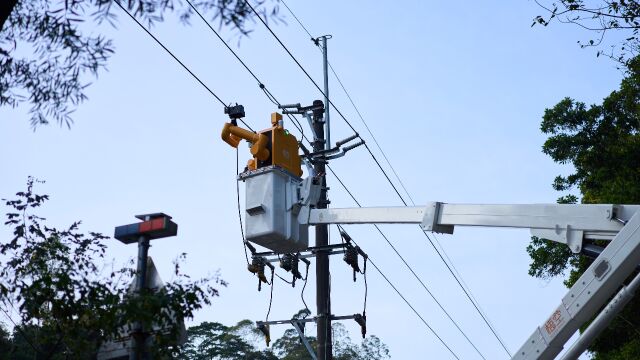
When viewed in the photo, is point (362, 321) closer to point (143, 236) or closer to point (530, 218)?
point (530, 218)

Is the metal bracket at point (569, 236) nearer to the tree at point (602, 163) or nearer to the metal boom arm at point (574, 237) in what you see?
the metal boom arm at point (574, 237)

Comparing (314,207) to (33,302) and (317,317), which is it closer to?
(317,317)

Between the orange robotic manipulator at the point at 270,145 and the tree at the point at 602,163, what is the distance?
1217 cm

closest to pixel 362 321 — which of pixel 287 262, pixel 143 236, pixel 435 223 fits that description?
pixel 287 262

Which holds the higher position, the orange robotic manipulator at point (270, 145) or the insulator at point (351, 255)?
the orange robotic manipulator at point (270, 145)

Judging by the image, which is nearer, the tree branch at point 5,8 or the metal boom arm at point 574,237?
the tree branch at point 5,8

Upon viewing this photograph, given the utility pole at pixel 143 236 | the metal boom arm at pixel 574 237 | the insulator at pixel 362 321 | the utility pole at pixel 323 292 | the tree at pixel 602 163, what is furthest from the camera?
the tree at pixel 602 163

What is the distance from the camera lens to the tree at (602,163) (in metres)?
24.9

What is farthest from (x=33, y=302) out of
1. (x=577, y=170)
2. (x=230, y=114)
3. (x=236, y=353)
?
(x=236, y=353)

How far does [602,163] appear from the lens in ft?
87.5

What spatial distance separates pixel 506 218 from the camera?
1184 cm

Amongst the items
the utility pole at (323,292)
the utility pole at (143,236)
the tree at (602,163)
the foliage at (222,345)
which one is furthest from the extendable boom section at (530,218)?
the foliage at (222,345)

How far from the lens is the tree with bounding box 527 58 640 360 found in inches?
981

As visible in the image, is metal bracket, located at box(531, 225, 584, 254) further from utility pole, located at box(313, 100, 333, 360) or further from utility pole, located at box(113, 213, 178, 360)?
utility pole, located at box(313, 100, 333, 360)
